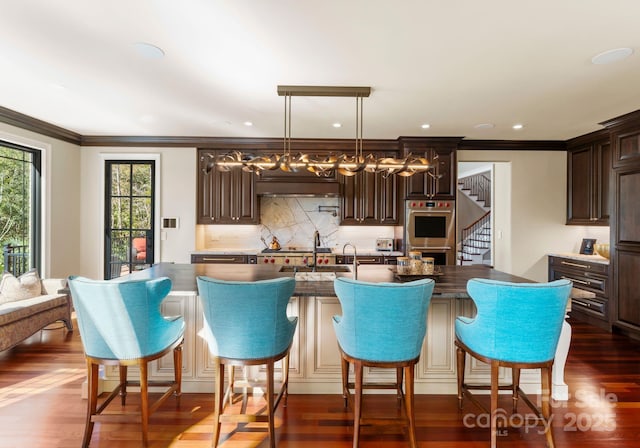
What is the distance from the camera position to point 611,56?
92.5 inches

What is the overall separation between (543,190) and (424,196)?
1924 mm

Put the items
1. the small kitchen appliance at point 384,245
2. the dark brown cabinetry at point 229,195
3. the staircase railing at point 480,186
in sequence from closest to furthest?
the dark brown cabinetry at point 229,195 → the small kitchen appliance at point 384,245 → the staircase railing at point 480,186

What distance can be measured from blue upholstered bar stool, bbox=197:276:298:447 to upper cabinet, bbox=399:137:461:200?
11.4 ft

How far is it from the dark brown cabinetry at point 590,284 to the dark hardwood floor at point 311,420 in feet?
4.66

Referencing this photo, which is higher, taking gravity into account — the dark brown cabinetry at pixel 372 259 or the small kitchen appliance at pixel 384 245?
the small kitchen appliance at pixel 384 245

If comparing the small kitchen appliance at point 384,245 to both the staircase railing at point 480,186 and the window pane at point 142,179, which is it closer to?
the window pane at point 142,179

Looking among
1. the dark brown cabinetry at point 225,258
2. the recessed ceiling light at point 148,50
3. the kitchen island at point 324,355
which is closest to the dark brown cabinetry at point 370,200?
the dark brown cabinetry at point 225,258

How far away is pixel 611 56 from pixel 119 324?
3701 mm

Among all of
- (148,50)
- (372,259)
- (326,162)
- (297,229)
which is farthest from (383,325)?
(297,229)

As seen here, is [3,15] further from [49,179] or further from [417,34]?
[49,179]

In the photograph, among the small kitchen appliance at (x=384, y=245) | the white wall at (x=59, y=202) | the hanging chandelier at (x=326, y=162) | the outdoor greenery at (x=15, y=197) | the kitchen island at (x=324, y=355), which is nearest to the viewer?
the kitchen island at (x=324, y=355)

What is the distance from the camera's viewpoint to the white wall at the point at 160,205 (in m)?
4.94

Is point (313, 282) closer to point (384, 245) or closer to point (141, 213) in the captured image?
point (384, 245)

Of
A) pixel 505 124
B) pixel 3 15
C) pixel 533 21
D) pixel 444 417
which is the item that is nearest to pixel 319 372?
pixel 444 417
